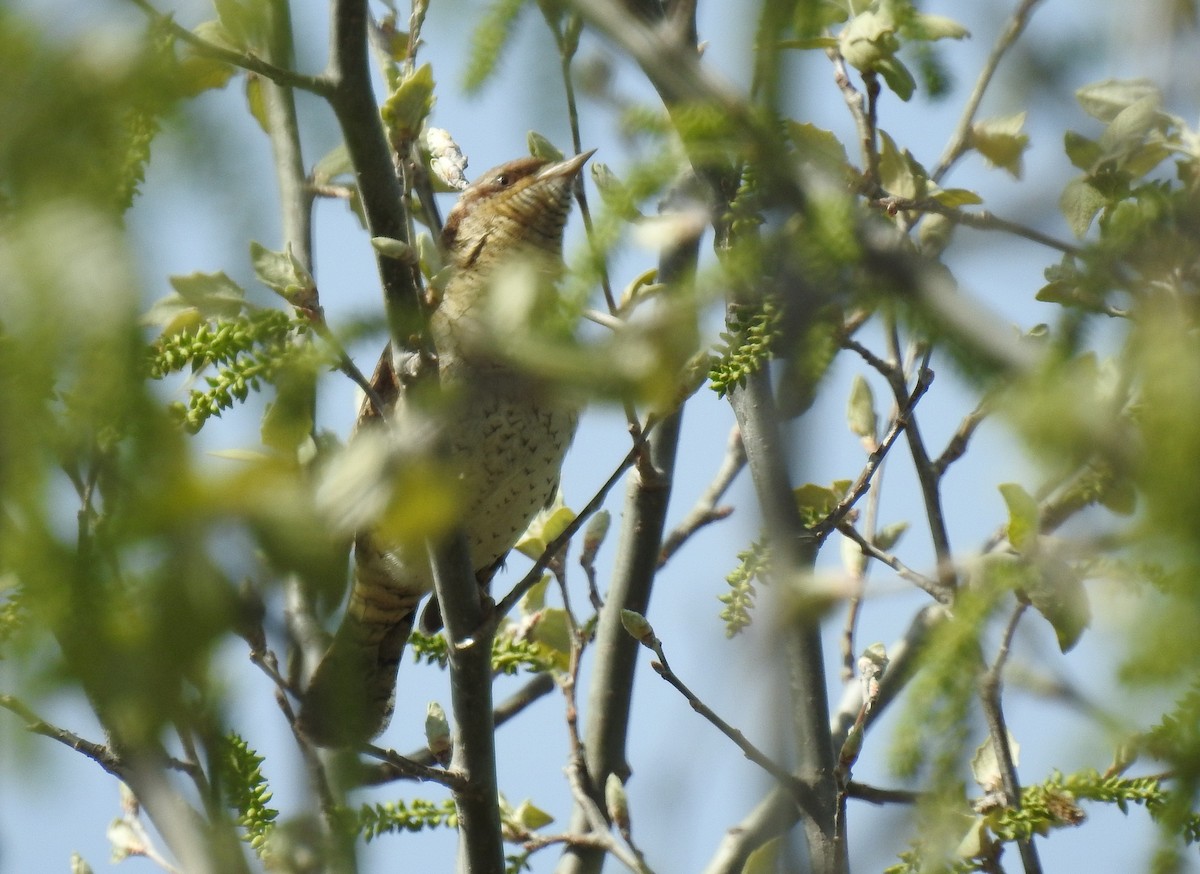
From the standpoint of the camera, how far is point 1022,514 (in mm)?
1599

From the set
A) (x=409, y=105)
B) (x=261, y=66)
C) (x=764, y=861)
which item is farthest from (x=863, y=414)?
(x=261, y=66)

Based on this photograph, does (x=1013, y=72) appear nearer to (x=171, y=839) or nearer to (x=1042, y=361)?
(x=1042, y=361)

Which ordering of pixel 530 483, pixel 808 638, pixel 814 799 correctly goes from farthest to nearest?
1. pixel 530 483
2. pixel 808 638
3. pixel 814 799

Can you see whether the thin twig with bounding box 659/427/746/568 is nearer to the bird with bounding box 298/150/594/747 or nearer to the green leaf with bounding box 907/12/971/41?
the bird with bounding box 298/150/594/747

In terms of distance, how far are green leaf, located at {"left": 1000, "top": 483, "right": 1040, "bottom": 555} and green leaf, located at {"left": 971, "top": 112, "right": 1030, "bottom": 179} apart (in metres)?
1.38

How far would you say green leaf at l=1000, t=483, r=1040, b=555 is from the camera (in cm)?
160

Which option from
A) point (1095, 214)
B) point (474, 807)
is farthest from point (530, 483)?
point (1095, 214)

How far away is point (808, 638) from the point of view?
2.52 metres

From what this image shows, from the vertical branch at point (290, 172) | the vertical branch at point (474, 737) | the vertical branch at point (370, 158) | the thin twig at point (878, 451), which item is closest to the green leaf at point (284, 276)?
the vertical branch at point (370, 158)

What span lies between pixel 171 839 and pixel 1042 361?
5.73ft

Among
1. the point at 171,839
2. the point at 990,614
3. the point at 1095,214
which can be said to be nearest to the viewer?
the point at 990,614

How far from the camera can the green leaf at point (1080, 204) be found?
1922mm

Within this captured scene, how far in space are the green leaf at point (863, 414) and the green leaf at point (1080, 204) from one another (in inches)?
45.7

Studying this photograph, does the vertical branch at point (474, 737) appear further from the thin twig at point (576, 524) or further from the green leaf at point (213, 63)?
the green leaf at point (213, 63)
